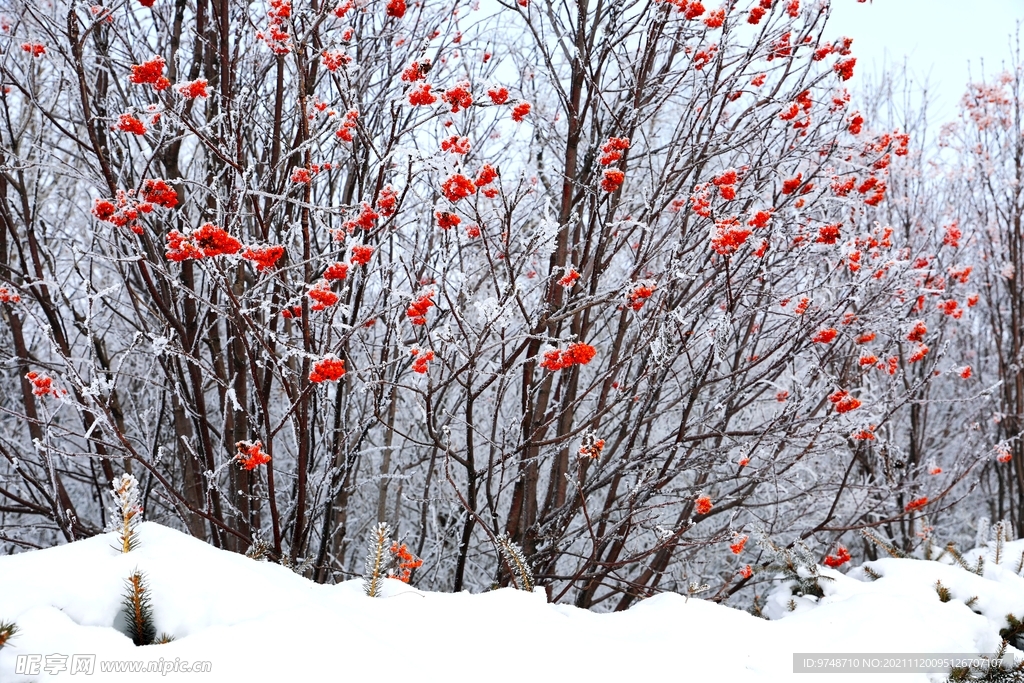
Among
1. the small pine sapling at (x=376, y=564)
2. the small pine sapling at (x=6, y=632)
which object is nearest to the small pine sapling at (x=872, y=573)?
the small pine sapling at (x=376, y=564)

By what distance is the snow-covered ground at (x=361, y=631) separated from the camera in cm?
140

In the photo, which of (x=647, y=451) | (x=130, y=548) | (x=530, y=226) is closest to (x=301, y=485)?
(x=130, y=548)

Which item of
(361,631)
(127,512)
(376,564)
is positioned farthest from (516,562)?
(127,512)

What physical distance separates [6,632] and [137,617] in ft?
0.87

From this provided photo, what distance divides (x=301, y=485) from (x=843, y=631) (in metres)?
2.15

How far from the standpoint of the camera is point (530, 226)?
16.9ft

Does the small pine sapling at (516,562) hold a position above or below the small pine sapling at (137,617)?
above

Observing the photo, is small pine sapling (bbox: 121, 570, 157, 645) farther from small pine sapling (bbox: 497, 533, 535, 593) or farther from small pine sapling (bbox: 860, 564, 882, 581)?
small pine sapling (bbox: 860, 564, 882, 581)

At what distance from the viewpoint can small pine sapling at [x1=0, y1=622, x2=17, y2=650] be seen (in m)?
1.26

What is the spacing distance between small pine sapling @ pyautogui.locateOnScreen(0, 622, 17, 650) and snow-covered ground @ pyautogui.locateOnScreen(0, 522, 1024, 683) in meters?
0.02

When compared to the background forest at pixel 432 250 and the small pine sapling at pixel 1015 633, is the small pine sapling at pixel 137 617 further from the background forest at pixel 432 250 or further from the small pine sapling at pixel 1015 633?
the small pine sapling at pixel 1015 633

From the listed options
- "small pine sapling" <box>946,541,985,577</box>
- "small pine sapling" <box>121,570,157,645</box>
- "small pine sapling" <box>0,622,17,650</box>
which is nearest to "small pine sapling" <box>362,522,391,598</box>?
"small pine sapling" <box>121,570,157,645</box>

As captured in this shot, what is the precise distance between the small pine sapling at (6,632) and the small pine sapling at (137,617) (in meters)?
0.22

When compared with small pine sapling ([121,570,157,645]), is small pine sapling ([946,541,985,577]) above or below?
above
